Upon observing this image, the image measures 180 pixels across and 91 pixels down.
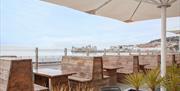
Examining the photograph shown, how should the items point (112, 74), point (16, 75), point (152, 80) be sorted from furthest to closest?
point (112, 74) → point (152, 80) → point (16, 75)

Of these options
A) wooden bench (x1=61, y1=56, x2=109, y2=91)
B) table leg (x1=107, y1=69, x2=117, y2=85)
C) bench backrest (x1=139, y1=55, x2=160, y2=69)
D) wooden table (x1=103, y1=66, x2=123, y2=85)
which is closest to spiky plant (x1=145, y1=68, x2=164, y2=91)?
wooden bench (x1=61, y1=56, x2=109, y2=91)

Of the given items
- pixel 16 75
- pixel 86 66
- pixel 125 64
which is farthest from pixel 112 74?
pixel 16 75

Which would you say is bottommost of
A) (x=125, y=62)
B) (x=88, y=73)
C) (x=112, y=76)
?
(x=112, y=76)

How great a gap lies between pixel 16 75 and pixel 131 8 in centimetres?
255

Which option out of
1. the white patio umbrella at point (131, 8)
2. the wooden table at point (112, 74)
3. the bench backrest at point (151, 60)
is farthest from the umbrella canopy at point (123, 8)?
the bench backrest at point (151, 60)

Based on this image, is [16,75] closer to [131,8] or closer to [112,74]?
[131,8]

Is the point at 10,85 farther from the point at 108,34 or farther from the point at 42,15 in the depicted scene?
the point at 108,34

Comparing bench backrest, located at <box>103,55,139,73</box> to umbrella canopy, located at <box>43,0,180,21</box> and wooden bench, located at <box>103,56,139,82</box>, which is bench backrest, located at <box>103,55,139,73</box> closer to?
wooden bench, located at <box>103,56,139,82</box>

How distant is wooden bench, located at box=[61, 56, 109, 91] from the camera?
16.0ft

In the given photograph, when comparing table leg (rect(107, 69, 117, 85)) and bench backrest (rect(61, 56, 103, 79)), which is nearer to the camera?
bench backrest (rect(61, 56, 103, 79))

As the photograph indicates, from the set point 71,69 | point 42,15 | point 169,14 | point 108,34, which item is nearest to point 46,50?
point 71,69

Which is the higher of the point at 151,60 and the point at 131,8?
the point at 131,8

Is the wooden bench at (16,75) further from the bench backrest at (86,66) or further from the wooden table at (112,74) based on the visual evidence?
the wooden table at (112,74)

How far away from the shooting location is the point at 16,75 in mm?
3053
